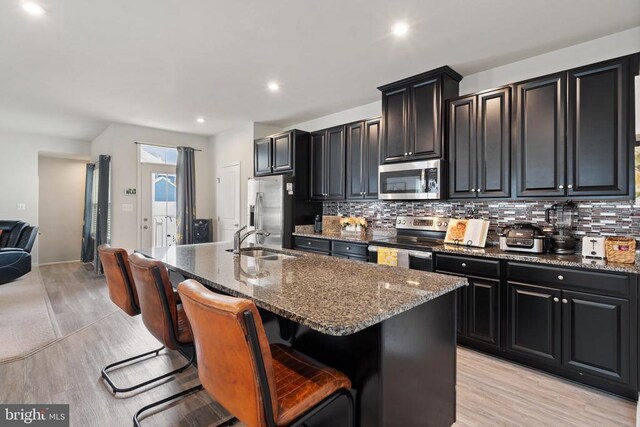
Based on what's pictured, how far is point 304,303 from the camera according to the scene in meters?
1.25

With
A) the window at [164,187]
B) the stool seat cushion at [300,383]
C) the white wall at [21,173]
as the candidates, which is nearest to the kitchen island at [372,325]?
the stool seat cushion at [300,383]

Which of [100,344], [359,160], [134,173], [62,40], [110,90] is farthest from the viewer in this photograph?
[134,173]

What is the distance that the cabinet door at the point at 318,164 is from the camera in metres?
4.71

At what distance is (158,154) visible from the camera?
624 centimetres

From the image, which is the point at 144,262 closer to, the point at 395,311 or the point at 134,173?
the point at 395,311

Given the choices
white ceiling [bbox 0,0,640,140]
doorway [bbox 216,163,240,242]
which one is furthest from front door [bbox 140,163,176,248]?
white ceiling [bbox 0,0,640,140]

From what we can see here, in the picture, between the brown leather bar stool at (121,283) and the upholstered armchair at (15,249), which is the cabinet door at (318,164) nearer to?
the brown leather bar stool at (121,283)

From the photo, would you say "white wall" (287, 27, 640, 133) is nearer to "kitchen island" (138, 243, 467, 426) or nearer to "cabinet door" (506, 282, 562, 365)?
"cabinet door" (506, 282, 562, 365)

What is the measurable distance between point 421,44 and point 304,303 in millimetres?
2548

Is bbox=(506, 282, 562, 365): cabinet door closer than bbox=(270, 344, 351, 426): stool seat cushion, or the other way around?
bbox=(270, 344, 351, 426): stool seat cushion

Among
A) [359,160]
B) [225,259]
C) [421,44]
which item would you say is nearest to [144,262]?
[225,259]

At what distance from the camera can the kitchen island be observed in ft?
4.00

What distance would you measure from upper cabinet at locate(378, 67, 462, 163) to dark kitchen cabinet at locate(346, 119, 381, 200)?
0.98ft

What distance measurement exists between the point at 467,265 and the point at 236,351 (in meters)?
2.35
